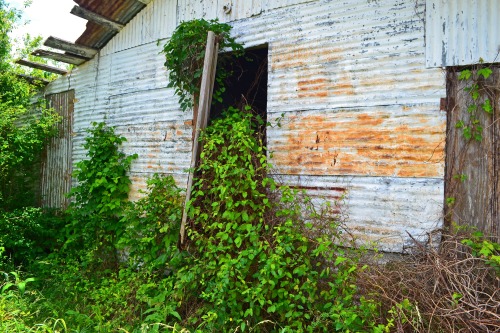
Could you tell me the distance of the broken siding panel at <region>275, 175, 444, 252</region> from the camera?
154 inches

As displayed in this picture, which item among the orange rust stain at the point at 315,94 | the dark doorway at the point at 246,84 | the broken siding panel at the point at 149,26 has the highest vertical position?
the broken siding panel at the point at 149,26

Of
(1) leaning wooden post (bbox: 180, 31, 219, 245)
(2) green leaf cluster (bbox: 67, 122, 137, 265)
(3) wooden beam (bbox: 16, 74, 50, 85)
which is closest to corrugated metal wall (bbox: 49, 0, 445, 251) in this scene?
(1) leaning wooden post (bbox: 180, 31, 219, 245)

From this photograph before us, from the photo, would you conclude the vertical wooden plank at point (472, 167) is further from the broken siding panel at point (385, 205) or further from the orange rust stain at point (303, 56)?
the orange rust stain at point (303, 56)

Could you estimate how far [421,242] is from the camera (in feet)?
12.7

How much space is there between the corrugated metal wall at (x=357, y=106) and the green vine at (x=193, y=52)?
290 millimetres

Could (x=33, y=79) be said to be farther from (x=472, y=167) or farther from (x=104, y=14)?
(x=472, y=167)

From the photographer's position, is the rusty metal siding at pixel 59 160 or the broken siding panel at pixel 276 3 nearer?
the broken siding panel at pixel 276 3

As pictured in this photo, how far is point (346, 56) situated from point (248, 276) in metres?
2.56

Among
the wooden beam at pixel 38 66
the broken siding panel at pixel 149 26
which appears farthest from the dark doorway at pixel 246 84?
the wooden beam at pixel 38 66

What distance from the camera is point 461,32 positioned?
12.5 feet

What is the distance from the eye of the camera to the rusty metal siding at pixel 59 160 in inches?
316

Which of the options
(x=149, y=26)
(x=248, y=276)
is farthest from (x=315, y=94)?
(x=149, y=26)

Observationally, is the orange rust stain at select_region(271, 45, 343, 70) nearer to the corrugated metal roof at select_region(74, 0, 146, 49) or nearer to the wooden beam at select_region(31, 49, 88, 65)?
the corrugated metal roof at select_region(74, 0, 146, 49)

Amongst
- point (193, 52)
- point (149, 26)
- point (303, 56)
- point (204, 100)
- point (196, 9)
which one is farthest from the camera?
point (149, 26)
